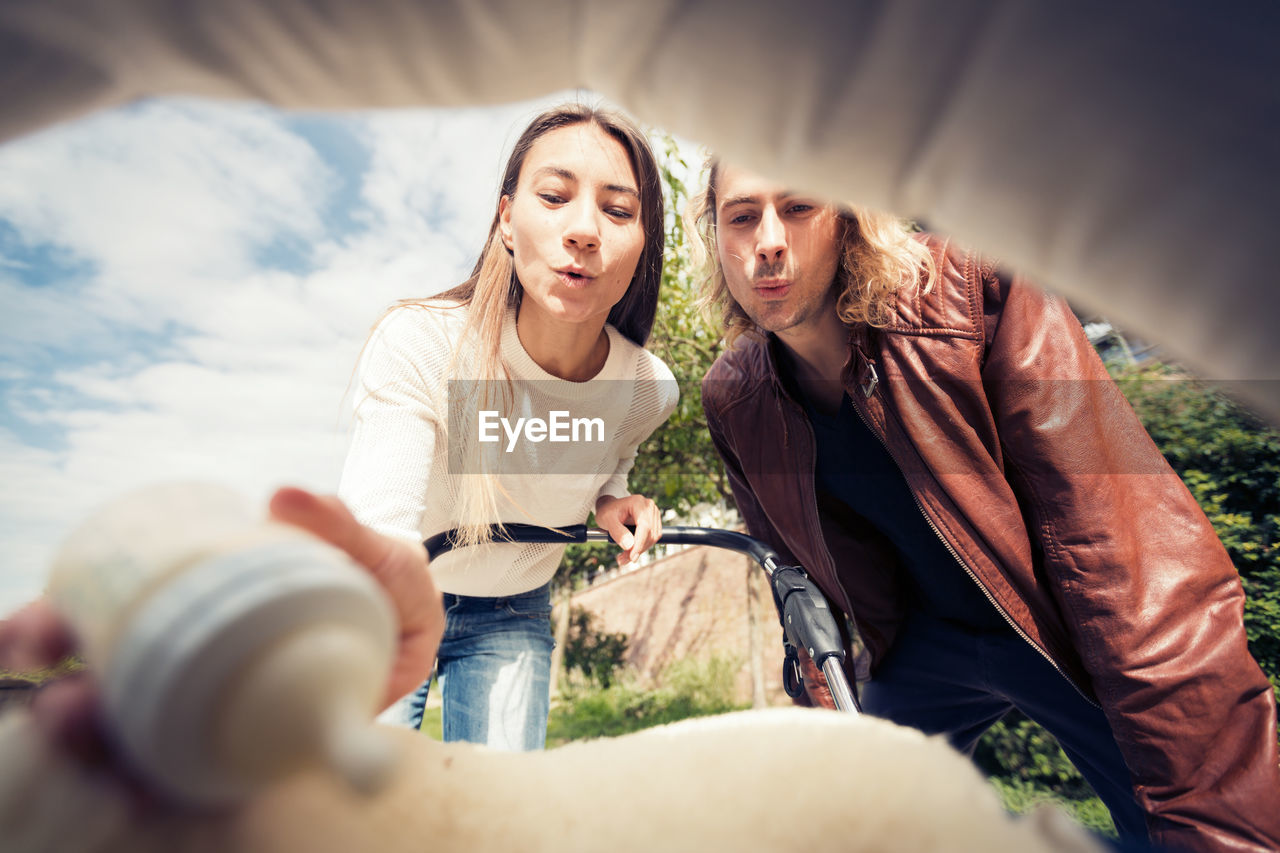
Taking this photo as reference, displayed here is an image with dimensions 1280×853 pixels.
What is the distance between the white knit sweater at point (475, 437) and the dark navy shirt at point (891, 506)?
1.93 ft

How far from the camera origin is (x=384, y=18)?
0.64m

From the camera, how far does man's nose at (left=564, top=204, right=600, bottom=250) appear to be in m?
1.78

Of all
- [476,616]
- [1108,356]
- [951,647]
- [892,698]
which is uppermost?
[1108,356]

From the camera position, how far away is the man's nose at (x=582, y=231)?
1.78m

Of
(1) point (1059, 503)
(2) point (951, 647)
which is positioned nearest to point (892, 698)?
(2) point (951, 647)

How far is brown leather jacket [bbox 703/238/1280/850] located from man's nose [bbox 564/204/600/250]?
858 mm

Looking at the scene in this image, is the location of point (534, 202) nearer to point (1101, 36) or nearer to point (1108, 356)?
point (1101, 36)

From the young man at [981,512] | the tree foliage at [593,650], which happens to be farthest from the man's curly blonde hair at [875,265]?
the tree foliage at [593,650]

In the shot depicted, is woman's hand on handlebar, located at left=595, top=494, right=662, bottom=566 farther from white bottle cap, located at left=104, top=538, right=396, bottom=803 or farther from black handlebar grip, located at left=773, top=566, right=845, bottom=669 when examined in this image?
white bottle cap, located at left=104, top=538, right=396, bottom=803

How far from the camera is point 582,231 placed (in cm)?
178

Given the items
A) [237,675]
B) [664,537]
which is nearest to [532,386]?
[664,537]

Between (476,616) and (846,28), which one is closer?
(846,28)

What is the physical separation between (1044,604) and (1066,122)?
1491 millimetres

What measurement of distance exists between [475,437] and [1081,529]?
5.24ft
